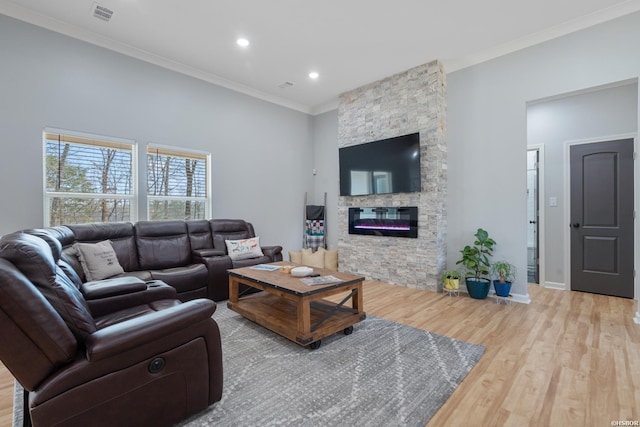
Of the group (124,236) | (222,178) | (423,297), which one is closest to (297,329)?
(423,297)

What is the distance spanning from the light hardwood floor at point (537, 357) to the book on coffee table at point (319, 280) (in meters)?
0.91

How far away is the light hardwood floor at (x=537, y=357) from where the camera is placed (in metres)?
1.70

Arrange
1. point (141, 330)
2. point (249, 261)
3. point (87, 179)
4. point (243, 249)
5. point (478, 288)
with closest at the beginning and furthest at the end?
1. point (141, 330)
2. point (87, 179)
3. point (478, 288)
4. point (249, 261)
5. point (243, 249)

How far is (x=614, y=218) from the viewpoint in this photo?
3920 mm

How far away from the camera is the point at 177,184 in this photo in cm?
444

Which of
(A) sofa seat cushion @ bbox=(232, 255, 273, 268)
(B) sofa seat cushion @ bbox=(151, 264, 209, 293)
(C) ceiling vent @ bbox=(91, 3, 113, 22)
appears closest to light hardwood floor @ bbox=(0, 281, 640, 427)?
(B) sofa seat cushion @ bbox=(151, 264, 209, 293)

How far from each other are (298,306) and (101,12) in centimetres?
361

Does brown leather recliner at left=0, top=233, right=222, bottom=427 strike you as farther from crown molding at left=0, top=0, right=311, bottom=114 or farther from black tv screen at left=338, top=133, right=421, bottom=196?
black tv screen at left=338, top=133, right=421, bottom=196

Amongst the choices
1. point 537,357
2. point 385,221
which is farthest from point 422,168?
point 537,357

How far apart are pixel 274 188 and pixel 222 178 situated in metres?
1.03

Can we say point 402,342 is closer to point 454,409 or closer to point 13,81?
point 454,409

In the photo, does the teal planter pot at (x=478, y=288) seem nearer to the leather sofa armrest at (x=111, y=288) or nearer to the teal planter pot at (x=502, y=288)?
the teal planter pot at (x=502, y=288)

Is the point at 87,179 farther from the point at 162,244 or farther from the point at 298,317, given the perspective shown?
the point at 298,317

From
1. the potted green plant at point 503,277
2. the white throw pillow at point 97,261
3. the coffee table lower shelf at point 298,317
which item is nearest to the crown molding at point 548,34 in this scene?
the potted green plant at point 503,277
